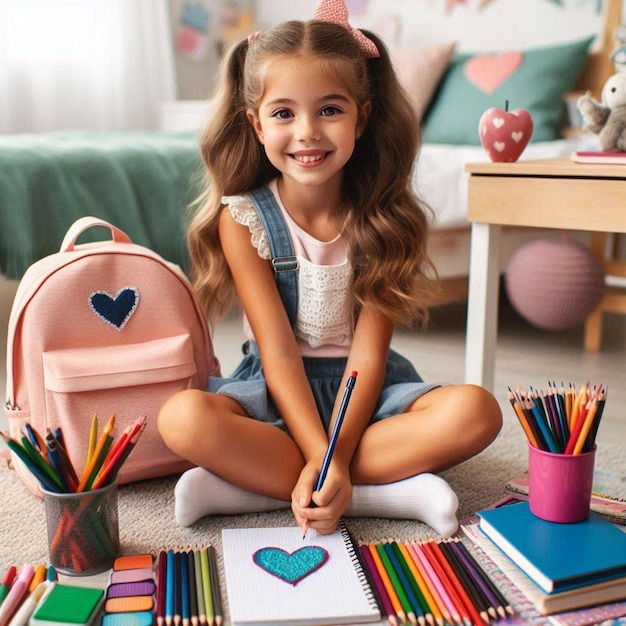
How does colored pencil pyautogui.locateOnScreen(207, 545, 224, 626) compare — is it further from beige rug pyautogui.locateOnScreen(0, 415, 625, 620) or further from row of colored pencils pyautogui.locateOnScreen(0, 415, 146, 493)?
row of colored pencils pyautogui.locateOnScreen(0, 415, 146, 493)

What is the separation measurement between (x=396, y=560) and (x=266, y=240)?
1.60ft

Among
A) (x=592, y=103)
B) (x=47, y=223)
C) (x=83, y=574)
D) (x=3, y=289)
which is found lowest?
(x=3, y=289)

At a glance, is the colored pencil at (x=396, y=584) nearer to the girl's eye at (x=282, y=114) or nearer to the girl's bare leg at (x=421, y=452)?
the girl's bare leg at (x=421, y=452)

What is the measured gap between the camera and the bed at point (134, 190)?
1.70 m

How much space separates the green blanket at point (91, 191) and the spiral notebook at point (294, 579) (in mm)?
970

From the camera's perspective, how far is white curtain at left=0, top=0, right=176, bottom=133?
9.61 feet

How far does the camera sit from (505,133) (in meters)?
1.31

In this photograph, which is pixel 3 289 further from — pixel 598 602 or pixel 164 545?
pixel 598 602

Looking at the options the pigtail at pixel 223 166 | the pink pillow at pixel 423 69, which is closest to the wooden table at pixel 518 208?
the pigtail at pixel 223 166

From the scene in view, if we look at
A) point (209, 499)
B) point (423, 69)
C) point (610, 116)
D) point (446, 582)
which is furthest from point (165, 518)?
point (423, 69)

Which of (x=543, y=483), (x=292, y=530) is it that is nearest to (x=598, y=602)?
(x=543, y=483)

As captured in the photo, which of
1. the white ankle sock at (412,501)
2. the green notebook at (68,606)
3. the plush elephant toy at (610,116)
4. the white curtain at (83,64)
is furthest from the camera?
the white curtain at (83,64)

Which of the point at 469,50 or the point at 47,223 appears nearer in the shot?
the point at 47,223

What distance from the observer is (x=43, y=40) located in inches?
117
